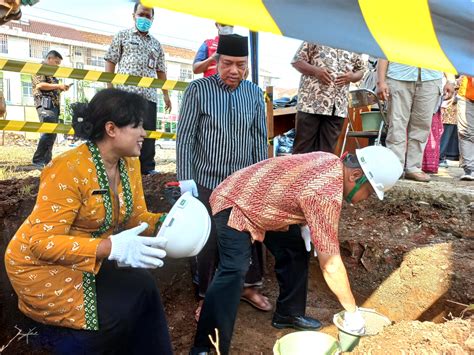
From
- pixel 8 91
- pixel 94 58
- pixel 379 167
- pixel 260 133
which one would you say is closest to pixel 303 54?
pixel 260 133

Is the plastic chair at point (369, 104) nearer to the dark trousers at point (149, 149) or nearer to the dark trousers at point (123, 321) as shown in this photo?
the dark trousers at point (149, 149)

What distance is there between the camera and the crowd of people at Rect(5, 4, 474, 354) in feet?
6.86

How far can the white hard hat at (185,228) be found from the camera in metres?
2.16

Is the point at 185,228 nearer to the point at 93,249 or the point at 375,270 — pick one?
the point at 93,249

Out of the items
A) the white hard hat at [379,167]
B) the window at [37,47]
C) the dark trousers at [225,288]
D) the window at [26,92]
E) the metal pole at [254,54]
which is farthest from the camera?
the window at [37,47]

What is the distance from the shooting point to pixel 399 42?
1829 mm

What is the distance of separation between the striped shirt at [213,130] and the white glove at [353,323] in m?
1.38

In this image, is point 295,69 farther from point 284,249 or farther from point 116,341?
point 116,341

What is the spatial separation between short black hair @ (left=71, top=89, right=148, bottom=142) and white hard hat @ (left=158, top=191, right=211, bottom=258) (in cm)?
48

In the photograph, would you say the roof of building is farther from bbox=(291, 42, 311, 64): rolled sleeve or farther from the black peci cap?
the black peci cap

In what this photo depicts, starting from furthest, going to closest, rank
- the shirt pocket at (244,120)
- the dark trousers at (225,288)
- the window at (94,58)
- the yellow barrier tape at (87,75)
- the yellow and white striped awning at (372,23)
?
1. the window at (94,58)
2. the yellow barrier tape at (87,75)
3. the shirt pocket at (244,120)
4. the dark trousers at (225,288)
5. the yellow and white striped awning at (372,23)

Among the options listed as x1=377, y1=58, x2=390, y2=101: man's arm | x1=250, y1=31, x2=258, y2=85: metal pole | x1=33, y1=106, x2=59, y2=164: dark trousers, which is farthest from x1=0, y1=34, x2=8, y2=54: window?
x1=377, y1=58, x2=390, y2=101: man's arm

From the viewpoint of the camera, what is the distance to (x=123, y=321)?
2.28 m

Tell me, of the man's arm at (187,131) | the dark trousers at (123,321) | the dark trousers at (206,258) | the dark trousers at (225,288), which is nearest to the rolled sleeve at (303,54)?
the man's arm at (187,131)
